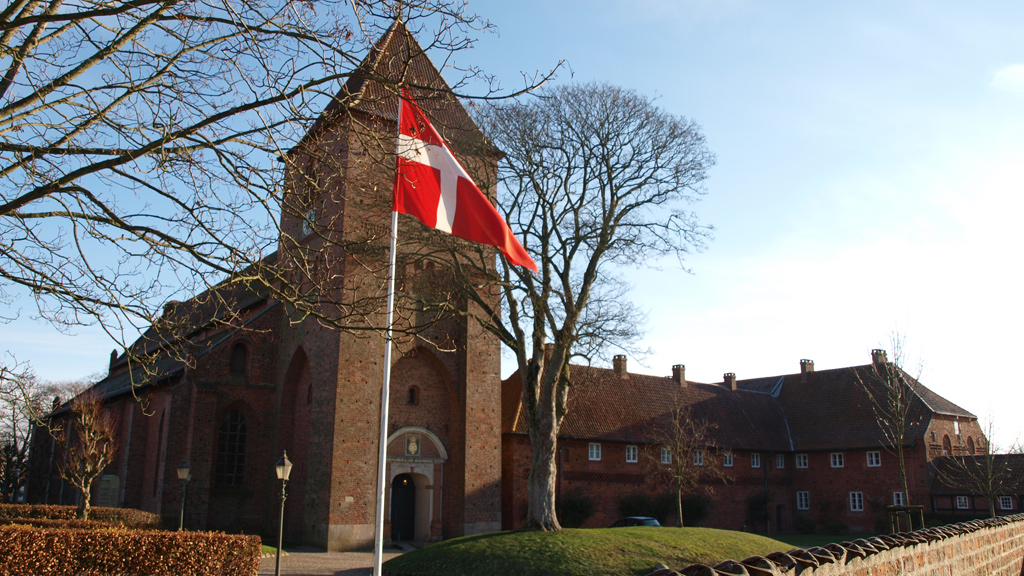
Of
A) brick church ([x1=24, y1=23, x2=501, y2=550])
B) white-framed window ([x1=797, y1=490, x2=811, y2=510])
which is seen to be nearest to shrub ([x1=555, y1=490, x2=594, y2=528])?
brick church ([x1=24, y1=23, x2=501, y2=550])

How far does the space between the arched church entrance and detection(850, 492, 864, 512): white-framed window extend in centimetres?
2598

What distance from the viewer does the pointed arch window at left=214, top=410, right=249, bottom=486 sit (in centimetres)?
2873

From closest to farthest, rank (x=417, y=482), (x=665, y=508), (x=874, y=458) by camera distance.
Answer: (x=417, y=482) < (x=665, y=508) < (x=874, y=458)

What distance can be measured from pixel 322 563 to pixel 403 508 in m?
7.23

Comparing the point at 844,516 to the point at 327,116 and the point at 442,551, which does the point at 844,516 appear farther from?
the point at 327,116

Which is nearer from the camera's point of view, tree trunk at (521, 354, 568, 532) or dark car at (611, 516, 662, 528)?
tree trunk at (521, 354, 568, 532)

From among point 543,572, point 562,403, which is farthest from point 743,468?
point 543,572

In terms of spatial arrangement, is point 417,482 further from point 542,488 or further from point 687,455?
point 687,455

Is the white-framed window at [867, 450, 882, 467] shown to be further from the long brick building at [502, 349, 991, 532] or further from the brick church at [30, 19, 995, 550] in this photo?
the brick church at [30, 19, 995, 550]

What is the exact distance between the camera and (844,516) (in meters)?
41.8

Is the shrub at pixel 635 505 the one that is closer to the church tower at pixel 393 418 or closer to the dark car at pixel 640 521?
the dark car at pixel 640 521

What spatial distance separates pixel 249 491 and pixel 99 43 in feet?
81.2

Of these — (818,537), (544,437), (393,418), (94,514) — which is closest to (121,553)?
(544,437)

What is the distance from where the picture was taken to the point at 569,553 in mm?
16953
